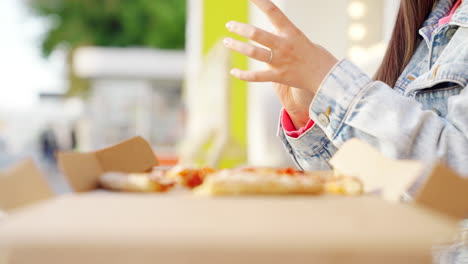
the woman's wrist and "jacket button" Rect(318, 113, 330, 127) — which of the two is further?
the woman's wrist

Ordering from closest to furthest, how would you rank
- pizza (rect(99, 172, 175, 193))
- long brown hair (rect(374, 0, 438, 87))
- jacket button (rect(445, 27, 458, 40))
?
pizza (rect(99, 172, 175, 193)) < jacket button (rect(445, 27, 458, 40)) < long brown hair (rect(374, 0, 438, 87))

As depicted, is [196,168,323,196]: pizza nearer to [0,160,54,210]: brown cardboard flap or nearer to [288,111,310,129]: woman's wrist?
[0,160,54,210]: brown cardboard flap

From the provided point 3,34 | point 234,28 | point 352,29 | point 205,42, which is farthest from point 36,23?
point 234,28

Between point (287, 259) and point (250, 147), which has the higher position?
point (287, 259)

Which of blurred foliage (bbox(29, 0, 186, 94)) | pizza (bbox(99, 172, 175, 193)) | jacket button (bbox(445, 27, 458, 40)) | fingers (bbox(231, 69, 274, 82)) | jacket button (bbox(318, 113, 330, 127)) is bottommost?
pizza (bbox(99, 172, 175, 193))

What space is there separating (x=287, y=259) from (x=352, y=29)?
182 centimetres

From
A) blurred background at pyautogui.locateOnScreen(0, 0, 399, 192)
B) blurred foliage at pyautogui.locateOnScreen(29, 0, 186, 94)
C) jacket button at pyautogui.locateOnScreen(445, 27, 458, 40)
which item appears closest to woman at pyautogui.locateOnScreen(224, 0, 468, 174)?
jacket button at pyautogui.locateOnScreen(445, 27, 458, 40)

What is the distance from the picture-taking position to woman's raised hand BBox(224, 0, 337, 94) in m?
0.61

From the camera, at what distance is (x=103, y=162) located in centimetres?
51

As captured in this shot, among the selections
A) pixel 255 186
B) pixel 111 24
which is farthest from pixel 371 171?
pixel 111 24

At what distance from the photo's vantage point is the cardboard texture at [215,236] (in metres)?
0.27

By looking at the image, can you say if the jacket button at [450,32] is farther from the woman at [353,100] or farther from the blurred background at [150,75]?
the blurred background at [150,75]

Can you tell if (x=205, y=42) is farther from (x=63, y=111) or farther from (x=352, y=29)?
(x=63, y=111)

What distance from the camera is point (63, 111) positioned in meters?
7.45
